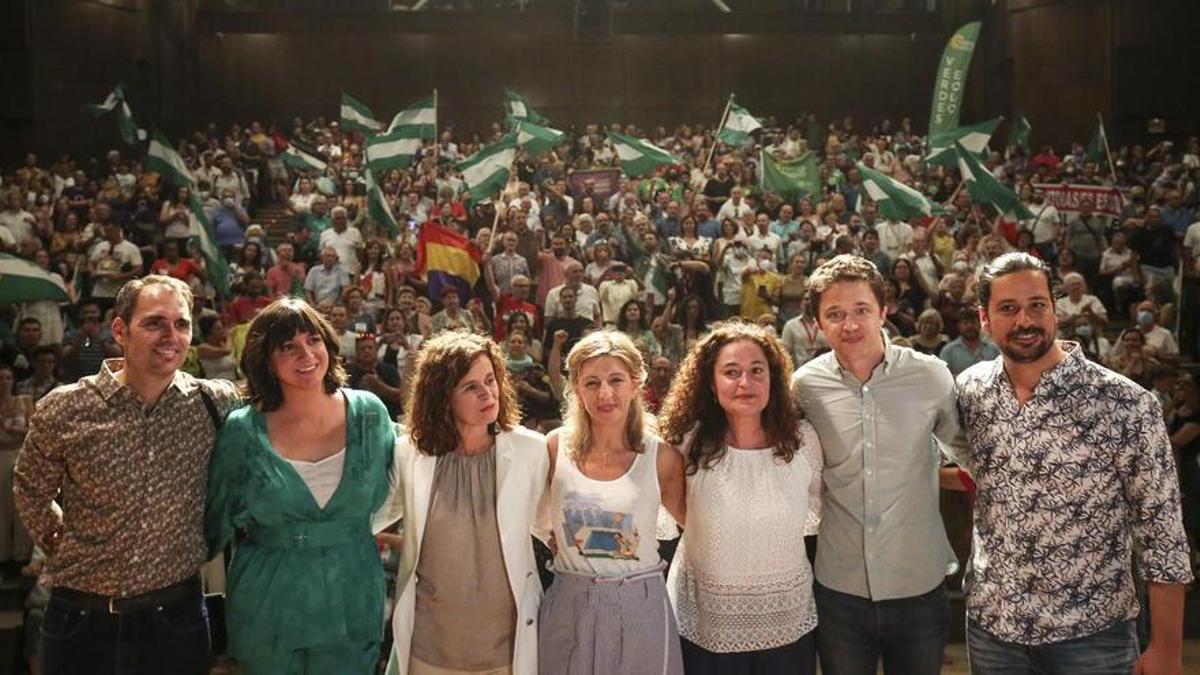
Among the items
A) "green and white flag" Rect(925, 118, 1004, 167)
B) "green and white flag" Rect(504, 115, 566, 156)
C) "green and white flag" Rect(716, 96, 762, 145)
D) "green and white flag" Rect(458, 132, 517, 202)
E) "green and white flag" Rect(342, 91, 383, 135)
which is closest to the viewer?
"green and white flag" Rect(458, 132, 517, 202)

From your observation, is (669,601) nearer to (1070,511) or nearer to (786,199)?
(1070,511)

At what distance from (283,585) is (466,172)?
9922 millimetres

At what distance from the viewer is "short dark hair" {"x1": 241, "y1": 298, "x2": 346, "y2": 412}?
3489 millimetres

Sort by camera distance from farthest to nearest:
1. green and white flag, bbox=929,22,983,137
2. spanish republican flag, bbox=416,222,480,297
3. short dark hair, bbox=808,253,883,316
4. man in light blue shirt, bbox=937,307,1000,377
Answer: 1. green and white flag, bbox=929,22,983,137
2. spanish republican flag, bbox=416,222,480,297
3. man in light blue shirt, bbox=937,307,1000,377
4. short dark hair, bbox=808,253,883,316

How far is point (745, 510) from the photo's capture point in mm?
3518

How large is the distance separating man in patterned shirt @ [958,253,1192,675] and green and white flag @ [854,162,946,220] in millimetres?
10094

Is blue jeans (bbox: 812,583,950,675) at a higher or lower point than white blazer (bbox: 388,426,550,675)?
lower

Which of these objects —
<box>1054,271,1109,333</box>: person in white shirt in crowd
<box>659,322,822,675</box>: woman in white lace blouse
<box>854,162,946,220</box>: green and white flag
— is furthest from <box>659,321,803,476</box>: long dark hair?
<box>854,162,946,220</box>: green and white flag

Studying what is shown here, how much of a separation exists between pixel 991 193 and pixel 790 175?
8.48 ft

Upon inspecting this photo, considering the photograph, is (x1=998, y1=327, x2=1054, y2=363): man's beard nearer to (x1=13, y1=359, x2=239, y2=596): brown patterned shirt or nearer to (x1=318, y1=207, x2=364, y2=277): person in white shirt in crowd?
(x1=13, y1=359, x2=239, y2=596): brown patterned shirt

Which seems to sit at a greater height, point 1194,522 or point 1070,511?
point 1070,511

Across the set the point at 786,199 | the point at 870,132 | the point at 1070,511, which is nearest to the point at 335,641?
the point at 1070,511

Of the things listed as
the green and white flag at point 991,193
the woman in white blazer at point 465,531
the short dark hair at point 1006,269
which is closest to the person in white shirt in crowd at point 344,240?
the green and white flag at point 991,193

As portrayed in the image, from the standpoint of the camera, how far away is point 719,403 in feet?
12.0
